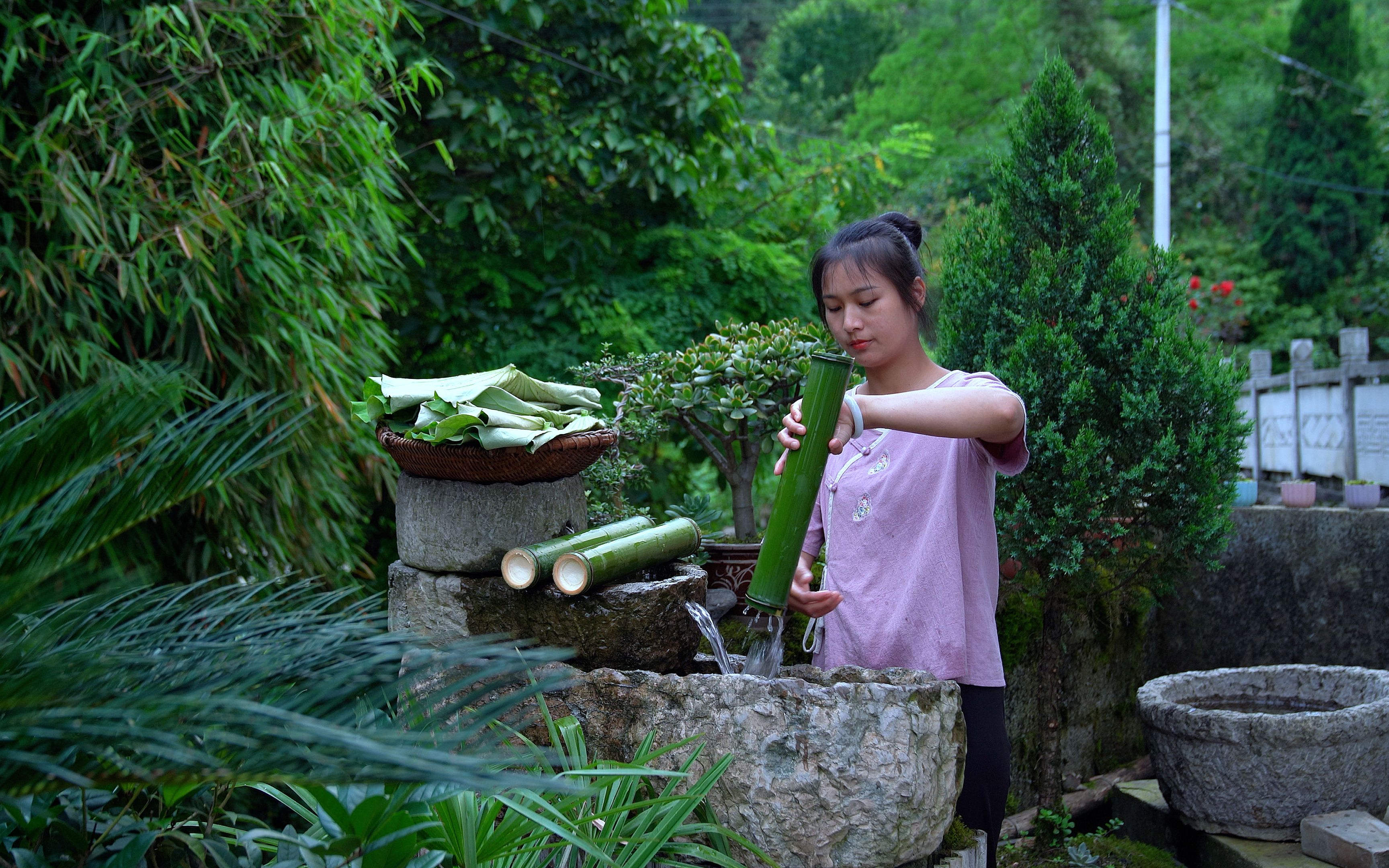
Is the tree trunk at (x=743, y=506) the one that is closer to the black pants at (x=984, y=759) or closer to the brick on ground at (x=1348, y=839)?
the black pants at (x=984, y=759)

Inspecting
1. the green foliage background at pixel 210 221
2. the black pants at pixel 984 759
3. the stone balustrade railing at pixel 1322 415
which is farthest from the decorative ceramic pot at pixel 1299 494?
the green foliage background at pixel 210 221

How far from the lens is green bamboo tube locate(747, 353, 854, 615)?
1.94 metres

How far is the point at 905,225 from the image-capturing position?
228cm

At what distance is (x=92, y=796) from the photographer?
1.66 metres

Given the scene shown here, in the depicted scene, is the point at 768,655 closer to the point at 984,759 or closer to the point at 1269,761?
the point at 984,759

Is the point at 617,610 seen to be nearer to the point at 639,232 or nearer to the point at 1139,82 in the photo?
the point at 639,232

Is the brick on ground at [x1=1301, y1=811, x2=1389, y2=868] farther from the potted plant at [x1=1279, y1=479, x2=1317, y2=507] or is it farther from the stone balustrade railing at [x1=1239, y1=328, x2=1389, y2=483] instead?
the stone balustrade railing at [x1=1239, y1=328, x2=1389, y2=483]

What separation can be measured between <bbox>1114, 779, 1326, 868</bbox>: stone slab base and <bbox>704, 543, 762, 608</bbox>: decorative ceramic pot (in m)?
1.74

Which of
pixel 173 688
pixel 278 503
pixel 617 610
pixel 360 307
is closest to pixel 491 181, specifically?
pixel 360 307

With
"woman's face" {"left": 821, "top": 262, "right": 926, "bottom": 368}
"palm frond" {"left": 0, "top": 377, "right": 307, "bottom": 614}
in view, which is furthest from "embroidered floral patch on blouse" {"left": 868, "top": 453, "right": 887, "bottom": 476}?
"palm frond" {"left": 0, "top": 377, "right": 307, "bottom": 614}

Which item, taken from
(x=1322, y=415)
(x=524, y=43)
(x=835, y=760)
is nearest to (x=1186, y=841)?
(x=835, y=760)

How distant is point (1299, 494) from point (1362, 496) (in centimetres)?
28

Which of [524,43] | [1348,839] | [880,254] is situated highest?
[524,43]

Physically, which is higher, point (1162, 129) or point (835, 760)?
point (1162, 129)
